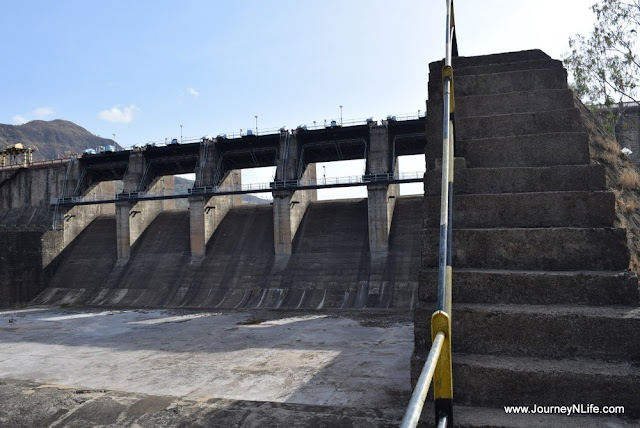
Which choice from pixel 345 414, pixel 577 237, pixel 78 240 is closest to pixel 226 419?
pixel 345 414

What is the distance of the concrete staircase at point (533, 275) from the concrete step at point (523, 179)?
0.6 inches

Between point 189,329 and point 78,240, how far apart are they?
2631 cm

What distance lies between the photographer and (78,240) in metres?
42.3

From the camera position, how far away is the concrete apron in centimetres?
1170

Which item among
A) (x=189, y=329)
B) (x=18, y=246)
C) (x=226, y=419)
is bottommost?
(x=189, y=329)

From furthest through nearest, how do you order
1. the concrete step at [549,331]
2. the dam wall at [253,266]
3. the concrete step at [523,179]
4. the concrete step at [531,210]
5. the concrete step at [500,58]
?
the dam wall at [253,266]
the concrete step at [500,58]
the concrete step at [523,179]
the concrete step at [531,210]
the concrete step at [549,331]

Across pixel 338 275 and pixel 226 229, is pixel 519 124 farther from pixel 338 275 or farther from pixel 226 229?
pixel 226 229

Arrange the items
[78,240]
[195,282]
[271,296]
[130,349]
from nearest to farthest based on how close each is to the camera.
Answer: [130,349]
[271,296]
[195,282]
[78,240]

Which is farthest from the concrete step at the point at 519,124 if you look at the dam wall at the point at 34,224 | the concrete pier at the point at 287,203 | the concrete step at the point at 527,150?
the dam wall at the point at 34,224

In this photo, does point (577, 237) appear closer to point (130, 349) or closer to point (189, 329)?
point (130, 349)

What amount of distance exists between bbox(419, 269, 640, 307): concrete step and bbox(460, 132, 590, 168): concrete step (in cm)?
225

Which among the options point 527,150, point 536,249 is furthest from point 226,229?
point 536,249

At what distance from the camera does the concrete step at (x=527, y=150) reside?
250 inches

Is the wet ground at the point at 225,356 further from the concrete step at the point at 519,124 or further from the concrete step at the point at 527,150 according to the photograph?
the concrete step at the point at 519,124
